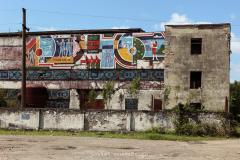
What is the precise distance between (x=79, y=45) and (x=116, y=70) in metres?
4.17

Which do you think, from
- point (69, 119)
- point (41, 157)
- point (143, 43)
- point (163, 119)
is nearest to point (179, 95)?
point (143, 43)

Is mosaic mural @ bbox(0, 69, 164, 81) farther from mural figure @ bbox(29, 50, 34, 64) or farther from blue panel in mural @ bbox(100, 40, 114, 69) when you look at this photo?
mural figure @ bbox(29, 50, 34, 64)

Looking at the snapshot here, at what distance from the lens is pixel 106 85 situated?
133 feet

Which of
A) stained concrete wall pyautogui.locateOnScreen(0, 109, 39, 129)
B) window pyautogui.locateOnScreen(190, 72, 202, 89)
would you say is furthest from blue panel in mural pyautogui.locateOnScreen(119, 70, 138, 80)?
stained concrete wall pyautogui.locateOnScreen(0, 109, 39, 129)

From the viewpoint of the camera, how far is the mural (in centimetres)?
4066

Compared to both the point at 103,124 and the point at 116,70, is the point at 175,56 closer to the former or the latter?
the point at 116,70

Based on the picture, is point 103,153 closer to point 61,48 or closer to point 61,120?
point 61,120

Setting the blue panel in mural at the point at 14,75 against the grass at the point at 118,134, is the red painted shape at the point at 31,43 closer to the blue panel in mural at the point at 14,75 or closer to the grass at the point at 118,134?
the blue panel in mural at the point at 14,75

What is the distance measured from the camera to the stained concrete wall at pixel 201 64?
130ft

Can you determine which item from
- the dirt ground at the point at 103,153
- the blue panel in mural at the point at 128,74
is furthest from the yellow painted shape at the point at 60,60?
the dirt ground at the point at 103,153

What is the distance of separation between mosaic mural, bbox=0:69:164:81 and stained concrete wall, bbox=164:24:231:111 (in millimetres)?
1345


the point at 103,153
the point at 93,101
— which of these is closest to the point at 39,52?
the point at 93,101

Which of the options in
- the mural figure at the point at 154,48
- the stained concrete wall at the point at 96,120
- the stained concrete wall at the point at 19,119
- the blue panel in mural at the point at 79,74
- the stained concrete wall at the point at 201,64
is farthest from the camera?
the blue panel in mural at the point at 79,74

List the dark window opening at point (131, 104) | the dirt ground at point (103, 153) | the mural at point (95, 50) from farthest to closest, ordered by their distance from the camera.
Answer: the dark window opening at point (131, 104) → the mural at point (95, 50) → the dirt ground at point (103, 153)
